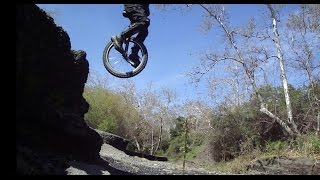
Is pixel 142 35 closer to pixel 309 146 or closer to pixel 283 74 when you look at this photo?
pixel 309 146

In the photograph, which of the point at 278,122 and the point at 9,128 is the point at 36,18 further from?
the point at 278,122

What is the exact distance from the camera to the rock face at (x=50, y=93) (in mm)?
7602

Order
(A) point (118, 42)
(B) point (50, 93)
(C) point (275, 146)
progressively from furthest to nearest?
(C) point (275, 146), (B) point (50, 93), (A) point (118, 42)

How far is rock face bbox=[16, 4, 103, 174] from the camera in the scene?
7.60m

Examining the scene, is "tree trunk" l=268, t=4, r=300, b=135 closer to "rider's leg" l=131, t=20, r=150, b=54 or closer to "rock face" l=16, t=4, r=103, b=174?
"rock face" l=16, t=4, r=103, b=174

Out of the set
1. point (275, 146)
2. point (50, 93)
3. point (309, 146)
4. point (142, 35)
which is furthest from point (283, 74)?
point (50, 93)

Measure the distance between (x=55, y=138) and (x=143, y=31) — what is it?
327 cm

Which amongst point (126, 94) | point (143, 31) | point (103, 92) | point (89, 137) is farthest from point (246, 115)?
point (126, 94)

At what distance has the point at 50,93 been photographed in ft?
26.8

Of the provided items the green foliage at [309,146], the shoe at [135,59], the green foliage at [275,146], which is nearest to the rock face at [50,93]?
the shoe at [135,59]

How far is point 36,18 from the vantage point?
7.71m

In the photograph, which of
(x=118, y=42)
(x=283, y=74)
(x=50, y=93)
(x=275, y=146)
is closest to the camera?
(x=118, y=42)

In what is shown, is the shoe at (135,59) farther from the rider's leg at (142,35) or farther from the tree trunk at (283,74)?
the tree trunk at (283,74)

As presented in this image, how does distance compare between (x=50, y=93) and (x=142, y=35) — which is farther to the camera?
(x=50, y=93)
